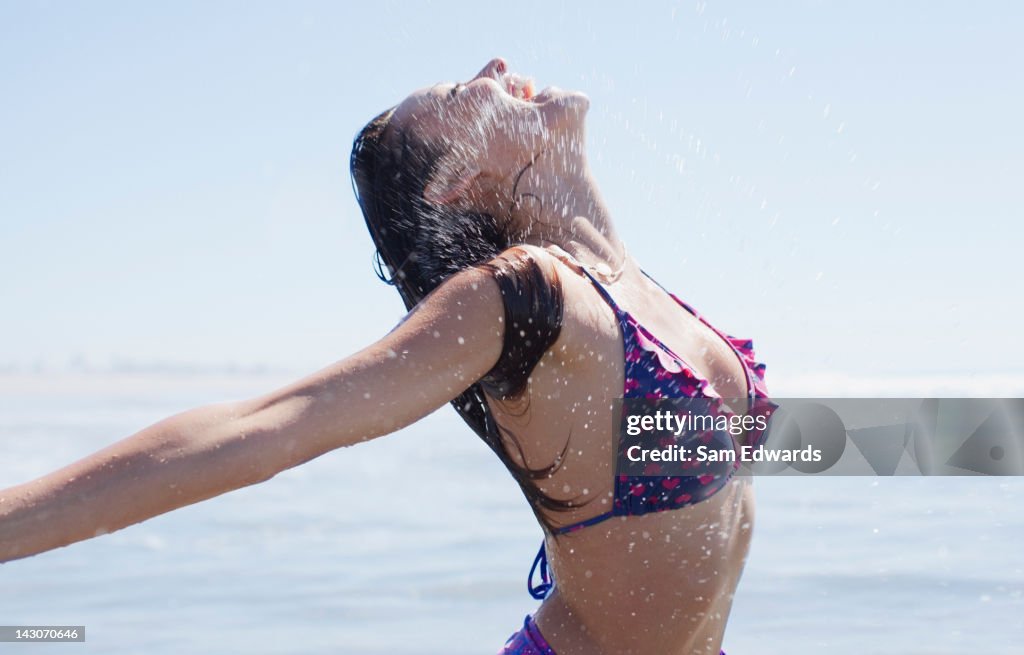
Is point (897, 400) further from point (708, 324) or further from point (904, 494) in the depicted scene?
point (904, 494)

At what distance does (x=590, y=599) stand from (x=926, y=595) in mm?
6399

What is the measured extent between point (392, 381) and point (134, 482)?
0.46 metres

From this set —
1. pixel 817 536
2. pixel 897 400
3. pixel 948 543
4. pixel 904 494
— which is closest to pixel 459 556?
pixel 817 536

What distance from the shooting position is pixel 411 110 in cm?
287

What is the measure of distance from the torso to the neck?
0.74 feet

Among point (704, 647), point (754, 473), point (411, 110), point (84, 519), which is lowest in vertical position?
point (704, 647)

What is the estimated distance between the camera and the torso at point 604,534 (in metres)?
2.32

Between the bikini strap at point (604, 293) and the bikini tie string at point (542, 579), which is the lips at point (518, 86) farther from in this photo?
the bikini tie string at point (542, 579)

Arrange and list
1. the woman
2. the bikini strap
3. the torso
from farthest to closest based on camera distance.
Result: the bikini strap
the torso
the woman

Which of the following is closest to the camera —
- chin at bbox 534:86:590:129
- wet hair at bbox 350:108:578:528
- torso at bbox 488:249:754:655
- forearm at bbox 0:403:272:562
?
forearm at bbox 0:403:272:562

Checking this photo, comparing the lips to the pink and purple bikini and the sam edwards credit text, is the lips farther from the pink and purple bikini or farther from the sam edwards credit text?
the sam edwards credit text

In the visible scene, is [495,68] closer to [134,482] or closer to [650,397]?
[650,397]

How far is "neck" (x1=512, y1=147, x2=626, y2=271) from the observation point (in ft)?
9.20

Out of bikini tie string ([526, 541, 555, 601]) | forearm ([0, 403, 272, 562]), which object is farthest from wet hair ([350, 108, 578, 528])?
forearm ([0, 403, 272, 562])
